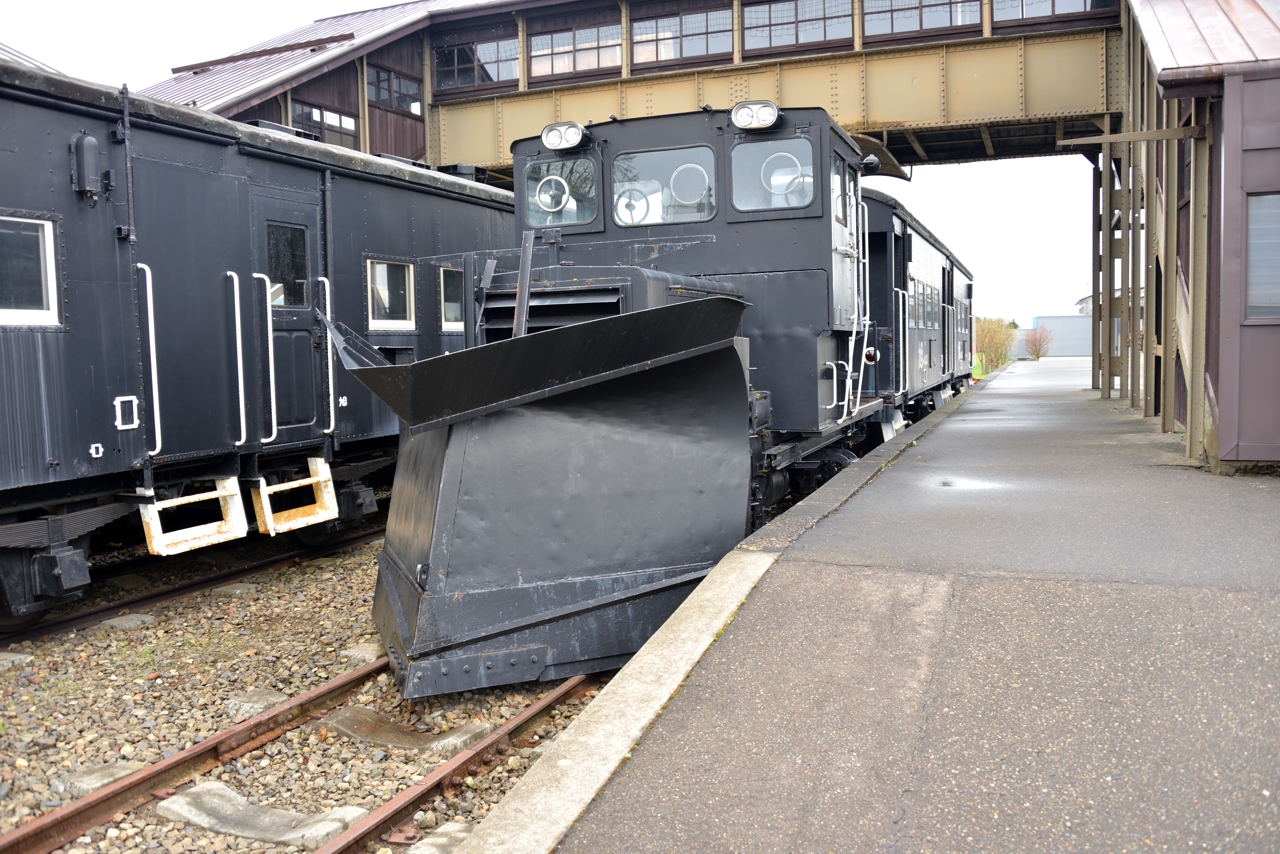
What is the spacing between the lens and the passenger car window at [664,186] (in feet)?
22.7

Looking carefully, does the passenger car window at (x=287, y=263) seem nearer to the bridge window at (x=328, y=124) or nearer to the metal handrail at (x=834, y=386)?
the metal handrail at (x=834, y=386)

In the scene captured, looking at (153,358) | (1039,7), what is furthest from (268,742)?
(1039,7)

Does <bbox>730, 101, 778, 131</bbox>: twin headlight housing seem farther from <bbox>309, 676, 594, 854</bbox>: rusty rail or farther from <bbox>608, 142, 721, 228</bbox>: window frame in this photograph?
<bbox>309, 676, 594, 854</bbox>: rusty rail

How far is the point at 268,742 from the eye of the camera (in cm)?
446

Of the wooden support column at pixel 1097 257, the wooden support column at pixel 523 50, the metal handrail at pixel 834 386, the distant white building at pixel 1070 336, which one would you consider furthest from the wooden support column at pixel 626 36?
the distant white building at pixel 1070 336

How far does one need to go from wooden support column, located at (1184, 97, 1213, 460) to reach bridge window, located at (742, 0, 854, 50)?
35.6 ft

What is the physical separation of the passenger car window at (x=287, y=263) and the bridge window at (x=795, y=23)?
12817 millimetres

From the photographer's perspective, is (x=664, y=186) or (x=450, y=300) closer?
(x=664, y=186)

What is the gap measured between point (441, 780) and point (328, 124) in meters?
16.9

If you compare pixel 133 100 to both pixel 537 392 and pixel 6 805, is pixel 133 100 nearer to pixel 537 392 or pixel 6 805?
pixel 537 392

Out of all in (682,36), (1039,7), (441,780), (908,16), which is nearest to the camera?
(441,780)

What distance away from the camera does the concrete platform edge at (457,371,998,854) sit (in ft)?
9.22

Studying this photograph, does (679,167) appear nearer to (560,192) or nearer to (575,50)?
(560,192)

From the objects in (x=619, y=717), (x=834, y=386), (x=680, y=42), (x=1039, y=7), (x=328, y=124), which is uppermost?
(x=680, y=42)
